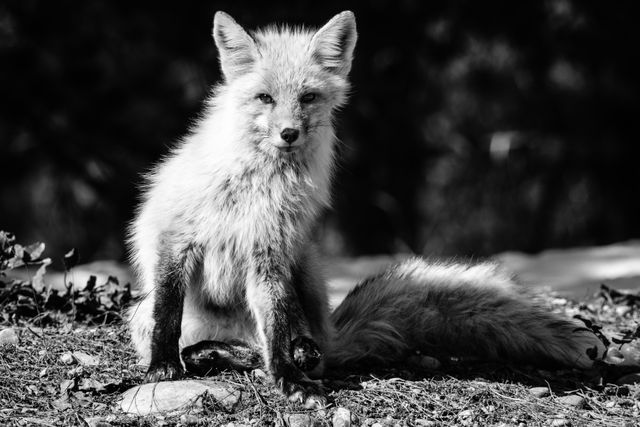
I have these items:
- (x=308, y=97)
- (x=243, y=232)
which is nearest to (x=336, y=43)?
(x=308, y=97)

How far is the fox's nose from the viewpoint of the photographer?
3.56 metres

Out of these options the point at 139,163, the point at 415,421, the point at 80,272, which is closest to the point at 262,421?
the point at 415,421

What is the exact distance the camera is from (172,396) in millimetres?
3295

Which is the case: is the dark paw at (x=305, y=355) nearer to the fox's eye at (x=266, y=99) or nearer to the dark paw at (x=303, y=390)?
the dark paw at (x=303, y=390)

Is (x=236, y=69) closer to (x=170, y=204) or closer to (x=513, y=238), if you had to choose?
(x=170, y=204)

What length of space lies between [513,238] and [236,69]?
24.7 feet

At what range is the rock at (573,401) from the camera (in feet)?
11.6

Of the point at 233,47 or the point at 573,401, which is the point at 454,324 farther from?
the point at 233,47

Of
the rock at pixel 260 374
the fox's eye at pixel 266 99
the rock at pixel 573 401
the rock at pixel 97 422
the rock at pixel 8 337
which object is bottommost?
the rock at pixel 573 401

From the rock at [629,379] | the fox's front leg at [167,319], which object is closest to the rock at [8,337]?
the fox's front leg at [167,319]

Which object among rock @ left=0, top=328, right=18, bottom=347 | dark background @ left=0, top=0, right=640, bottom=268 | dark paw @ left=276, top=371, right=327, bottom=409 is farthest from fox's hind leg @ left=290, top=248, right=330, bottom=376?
dark background @ left=0, top=0, right=640, bottom=268

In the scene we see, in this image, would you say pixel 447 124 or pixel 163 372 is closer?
pixel 163 372

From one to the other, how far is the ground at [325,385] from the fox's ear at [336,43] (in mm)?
1430

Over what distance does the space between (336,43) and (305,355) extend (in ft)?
4.75
